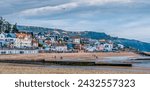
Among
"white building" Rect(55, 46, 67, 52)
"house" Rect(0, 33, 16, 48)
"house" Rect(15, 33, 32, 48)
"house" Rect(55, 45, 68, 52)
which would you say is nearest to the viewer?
"house" Rect(0, 33, 16, 48)

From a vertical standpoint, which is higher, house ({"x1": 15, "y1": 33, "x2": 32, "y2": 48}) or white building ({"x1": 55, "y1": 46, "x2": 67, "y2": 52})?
house ({"x1": 15, "y1": 33, "x2": 32, "y2": 48})

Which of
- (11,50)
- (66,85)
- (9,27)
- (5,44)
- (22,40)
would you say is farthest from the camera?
(9,27)

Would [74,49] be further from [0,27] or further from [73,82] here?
[73,82]

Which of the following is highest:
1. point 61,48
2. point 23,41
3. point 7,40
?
point 7,40

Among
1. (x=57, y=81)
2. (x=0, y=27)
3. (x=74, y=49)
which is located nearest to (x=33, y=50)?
(x=0, y=27)

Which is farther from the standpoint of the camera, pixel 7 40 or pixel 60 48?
pixel 60 48

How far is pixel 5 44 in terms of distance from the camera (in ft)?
442

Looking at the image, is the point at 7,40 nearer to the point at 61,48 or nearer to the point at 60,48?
the point at 60,48

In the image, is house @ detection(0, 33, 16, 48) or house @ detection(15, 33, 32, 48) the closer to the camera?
house @ detection(0, 33, 16, 48)

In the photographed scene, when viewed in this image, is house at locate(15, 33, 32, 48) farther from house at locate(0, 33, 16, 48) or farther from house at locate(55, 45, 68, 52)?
house at locate(55, 45, 68, 52)

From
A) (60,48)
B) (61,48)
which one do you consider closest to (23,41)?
(60,48)

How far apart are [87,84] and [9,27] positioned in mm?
142100

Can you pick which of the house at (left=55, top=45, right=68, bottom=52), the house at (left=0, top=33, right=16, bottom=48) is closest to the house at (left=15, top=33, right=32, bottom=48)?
the house at (left=0, top=33, right=16, bottom=48)

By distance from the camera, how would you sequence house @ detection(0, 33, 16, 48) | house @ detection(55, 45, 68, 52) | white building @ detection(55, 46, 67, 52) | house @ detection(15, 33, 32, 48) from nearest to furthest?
house @ detection(0, 33, 16, 48) → house @ detection(15, 33, 32, 48) → house @ detection(55, 45, 68, 52) → white building @ detection(55, 46, 67, 52)
